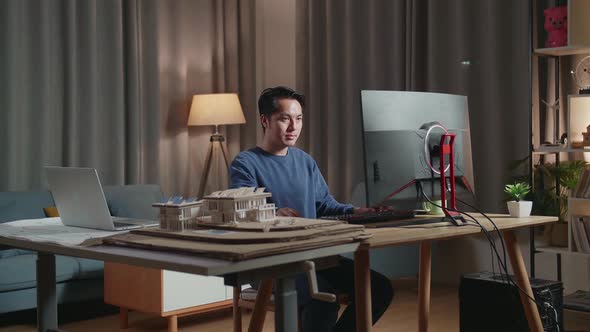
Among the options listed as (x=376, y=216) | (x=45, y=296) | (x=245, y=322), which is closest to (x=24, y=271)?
(x=245, y=322)

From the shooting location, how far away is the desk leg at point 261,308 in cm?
240

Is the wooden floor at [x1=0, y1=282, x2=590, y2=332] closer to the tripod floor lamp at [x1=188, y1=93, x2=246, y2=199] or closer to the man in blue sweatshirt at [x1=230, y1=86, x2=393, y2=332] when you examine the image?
the man in blue sweatshirt at [x1=230, y1=86, x2=393, y2=332]

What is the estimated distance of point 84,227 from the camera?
85.4 inches

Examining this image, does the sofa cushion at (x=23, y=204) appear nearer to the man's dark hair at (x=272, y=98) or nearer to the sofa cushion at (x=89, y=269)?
the sofa cushion at (x=89, y=269)

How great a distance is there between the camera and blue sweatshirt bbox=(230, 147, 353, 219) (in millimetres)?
2557

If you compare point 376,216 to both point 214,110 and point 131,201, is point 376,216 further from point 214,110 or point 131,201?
point 214,110

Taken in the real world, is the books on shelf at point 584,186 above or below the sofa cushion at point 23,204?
above

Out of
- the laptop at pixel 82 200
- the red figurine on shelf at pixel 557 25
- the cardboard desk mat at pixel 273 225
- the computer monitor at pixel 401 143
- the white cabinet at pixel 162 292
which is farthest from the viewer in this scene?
the red figurine on shelf at pixel 557 25

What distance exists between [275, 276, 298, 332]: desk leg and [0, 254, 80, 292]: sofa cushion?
7.79ft

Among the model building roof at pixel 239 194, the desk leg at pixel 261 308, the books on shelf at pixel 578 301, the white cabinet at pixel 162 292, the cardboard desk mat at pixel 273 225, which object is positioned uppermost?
the model building roof at pixel 239 194

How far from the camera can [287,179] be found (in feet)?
8.71

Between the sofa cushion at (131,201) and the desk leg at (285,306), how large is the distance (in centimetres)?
291

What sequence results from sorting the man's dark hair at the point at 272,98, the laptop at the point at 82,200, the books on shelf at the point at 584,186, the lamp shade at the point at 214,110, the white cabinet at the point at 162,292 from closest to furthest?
the laptop at the point at 82,200
the man's dark hair at the point at 272,98
the white cabinet at the point at 162,292
the books on shelf at the point at 584,186
the lamp shade at the point at 214,110

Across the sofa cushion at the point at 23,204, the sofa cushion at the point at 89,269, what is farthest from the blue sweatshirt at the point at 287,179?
the sofa cushion at the point at 23,204
